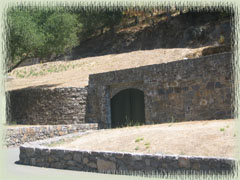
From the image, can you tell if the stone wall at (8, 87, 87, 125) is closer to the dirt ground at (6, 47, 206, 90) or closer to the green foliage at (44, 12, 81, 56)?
the dirt ground at (6, 47, 206, 90)

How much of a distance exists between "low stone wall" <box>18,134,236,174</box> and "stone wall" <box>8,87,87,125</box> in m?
7.58

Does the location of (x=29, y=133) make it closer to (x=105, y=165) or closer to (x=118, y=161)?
(x=105, y=165)

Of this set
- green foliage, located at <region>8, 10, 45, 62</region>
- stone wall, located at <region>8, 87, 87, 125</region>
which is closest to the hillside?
stone wall, located at <region>8, 87, 87, 125</region>

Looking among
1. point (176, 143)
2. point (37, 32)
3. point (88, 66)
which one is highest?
point (37, 32)

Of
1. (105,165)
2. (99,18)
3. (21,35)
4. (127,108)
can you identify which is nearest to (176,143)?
(105,165)

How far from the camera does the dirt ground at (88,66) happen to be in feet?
77.6

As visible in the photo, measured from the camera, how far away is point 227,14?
29.2 metres

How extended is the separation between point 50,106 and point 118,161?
1151 cm

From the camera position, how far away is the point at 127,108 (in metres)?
16.7

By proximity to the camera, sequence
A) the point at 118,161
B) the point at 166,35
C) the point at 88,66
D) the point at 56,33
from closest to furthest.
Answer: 1. the point at 118,161
2. the point at 56,33
3. the point at 88,66
4. the point at 166,35

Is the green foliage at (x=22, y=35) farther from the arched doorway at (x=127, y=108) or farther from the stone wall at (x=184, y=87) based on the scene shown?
the arched doorway at (x=127, y=108)

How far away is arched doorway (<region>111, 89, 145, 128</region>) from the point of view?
16234mm

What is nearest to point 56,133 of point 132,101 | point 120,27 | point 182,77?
point 132,101

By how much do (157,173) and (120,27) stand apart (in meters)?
35.0
